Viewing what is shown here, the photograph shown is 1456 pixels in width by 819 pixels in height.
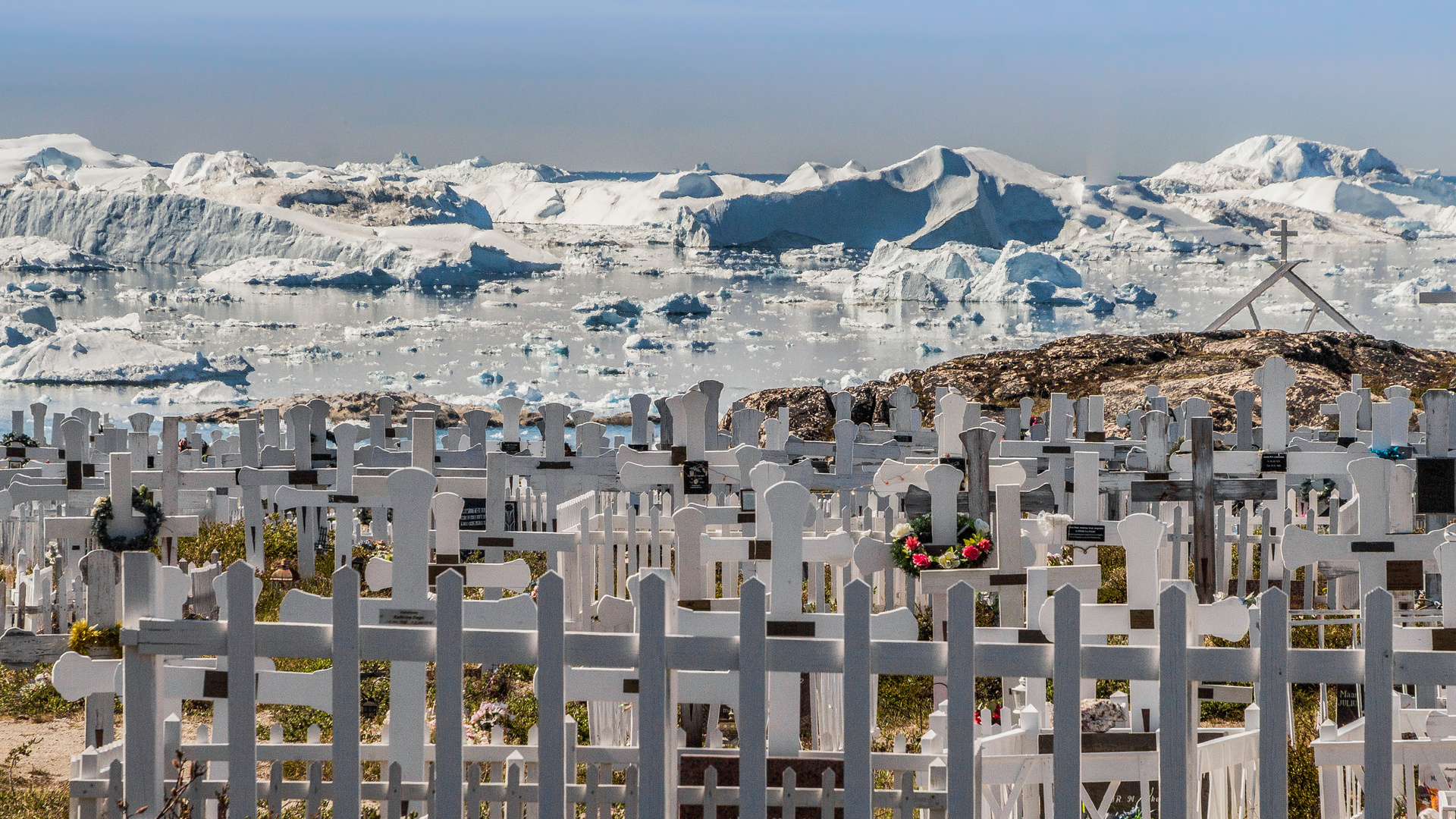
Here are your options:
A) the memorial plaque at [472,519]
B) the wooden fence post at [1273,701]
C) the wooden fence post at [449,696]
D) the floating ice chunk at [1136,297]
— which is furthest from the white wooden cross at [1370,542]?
the floating ice chunk at [1136,297]

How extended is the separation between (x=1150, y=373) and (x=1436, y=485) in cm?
873

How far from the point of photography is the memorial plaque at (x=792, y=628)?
3.80 m

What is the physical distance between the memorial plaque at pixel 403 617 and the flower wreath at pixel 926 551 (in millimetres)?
1876

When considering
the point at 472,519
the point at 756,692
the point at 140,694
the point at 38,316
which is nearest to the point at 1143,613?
the point at 756,692

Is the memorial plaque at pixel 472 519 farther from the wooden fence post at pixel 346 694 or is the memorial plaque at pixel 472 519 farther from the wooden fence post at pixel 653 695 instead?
the wooden fence post at pixel 653 695

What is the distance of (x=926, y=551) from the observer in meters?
4.96

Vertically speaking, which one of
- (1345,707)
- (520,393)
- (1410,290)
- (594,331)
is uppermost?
(1410,290)

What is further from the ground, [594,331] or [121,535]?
[594,331]

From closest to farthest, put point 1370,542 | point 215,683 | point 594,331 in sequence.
A: point 215,683, point 1370,542, point 594,331

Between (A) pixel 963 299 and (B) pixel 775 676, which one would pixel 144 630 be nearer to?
(B) pixel 775 676

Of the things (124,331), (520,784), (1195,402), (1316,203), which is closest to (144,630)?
(520,784)

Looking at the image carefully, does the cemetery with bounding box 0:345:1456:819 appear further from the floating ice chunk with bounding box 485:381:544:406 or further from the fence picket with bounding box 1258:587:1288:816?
the floating ice chunk with bounding box 485:381:544:406

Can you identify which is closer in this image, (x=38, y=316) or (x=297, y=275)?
(x=38, y=316)

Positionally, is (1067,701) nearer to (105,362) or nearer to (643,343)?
(105,362)
